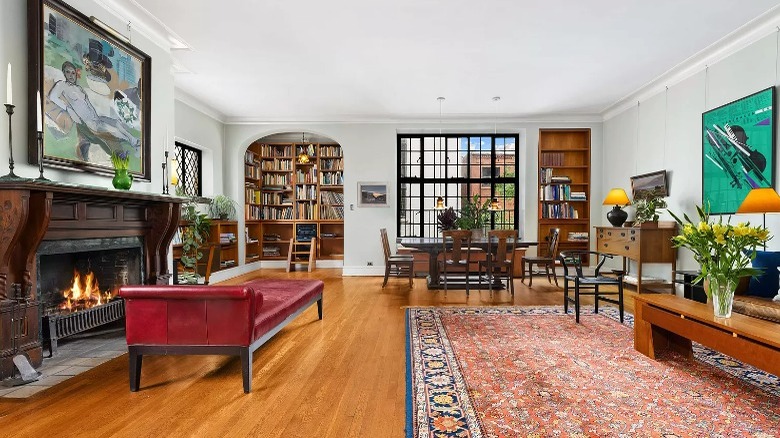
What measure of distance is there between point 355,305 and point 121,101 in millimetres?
3372

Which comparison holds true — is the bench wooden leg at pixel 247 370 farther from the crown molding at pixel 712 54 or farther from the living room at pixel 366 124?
the crown molding at pixel 712 54

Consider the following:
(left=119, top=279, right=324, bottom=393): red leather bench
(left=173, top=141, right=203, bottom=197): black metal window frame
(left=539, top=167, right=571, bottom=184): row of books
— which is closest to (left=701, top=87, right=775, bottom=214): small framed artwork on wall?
(left=539, top=167, right=571, bottom=184): row of books

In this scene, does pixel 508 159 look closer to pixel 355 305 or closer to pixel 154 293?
pixel 355 305

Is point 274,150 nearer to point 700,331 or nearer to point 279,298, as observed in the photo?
point 279,298

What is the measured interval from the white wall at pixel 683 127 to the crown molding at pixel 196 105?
697cm

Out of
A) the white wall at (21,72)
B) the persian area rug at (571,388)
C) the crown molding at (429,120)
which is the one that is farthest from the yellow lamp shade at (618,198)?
the white wall at (21,72)

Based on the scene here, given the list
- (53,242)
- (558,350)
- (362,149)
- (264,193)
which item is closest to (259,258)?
(264,193)

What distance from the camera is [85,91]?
3852 millimetres

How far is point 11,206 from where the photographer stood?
9.70 ft

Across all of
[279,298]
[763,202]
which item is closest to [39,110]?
[279,298]

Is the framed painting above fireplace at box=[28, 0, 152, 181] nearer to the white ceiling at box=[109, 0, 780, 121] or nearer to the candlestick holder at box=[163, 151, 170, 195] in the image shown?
the candlestick holder at box=[163, 151, 170, 195]

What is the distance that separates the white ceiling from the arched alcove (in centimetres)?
220

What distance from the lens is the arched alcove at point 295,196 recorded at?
10141mm

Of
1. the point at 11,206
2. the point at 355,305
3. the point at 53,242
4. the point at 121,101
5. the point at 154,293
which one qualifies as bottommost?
the point at 355,305
